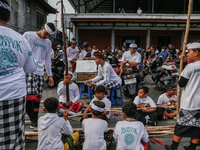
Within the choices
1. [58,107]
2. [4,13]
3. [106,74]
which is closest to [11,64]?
[4,13]

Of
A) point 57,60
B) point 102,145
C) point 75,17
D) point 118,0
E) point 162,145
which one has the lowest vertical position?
point 162,145

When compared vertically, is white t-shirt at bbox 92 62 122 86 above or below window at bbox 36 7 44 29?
below

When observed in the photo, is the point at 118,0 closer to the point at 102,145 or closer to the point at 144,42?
the point at 144,42

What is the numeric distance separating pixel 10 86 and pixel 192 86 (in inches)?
89.4

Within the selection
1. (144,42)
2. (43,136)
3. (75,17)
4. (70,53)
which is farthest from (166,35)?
(43,136)

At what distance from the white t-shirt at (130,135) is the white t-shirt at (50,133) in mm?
786

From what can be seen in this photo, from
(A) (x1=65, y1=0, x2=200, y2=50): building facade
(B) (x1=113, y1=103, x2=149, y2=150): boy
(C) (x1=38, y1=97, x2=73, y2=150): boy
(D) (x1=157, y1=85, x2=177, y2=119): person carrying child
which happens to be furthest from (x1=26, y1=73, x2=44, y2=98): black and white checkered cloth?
(A) (x1=65, y1=0, x2=200, y2=50): building facade

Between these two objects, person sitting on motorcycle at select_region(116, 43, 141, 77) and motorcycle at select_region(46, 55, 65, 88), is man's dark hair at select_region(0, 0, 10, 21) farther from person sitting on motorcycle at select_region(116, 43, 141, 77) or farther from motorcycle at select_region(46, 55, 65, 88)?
motorcycle at select_region(46, 55, 65, 88)

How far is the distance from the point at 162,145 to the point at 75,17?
13.7 m

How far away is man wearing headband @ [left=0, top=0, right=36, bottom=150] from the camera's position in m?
1.52

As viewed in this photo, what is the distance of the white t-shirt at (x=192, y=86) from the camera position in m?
2.38

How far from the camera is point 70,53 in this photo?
6691 millimetres

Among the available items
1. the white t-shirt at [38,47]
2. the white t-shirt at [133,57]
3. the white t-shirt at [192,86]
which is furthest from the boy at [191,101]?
the white t-shirt at [133,57]

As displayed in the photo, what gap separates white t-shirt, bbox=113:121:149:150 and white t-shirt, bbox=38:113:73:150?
0.79 metres
